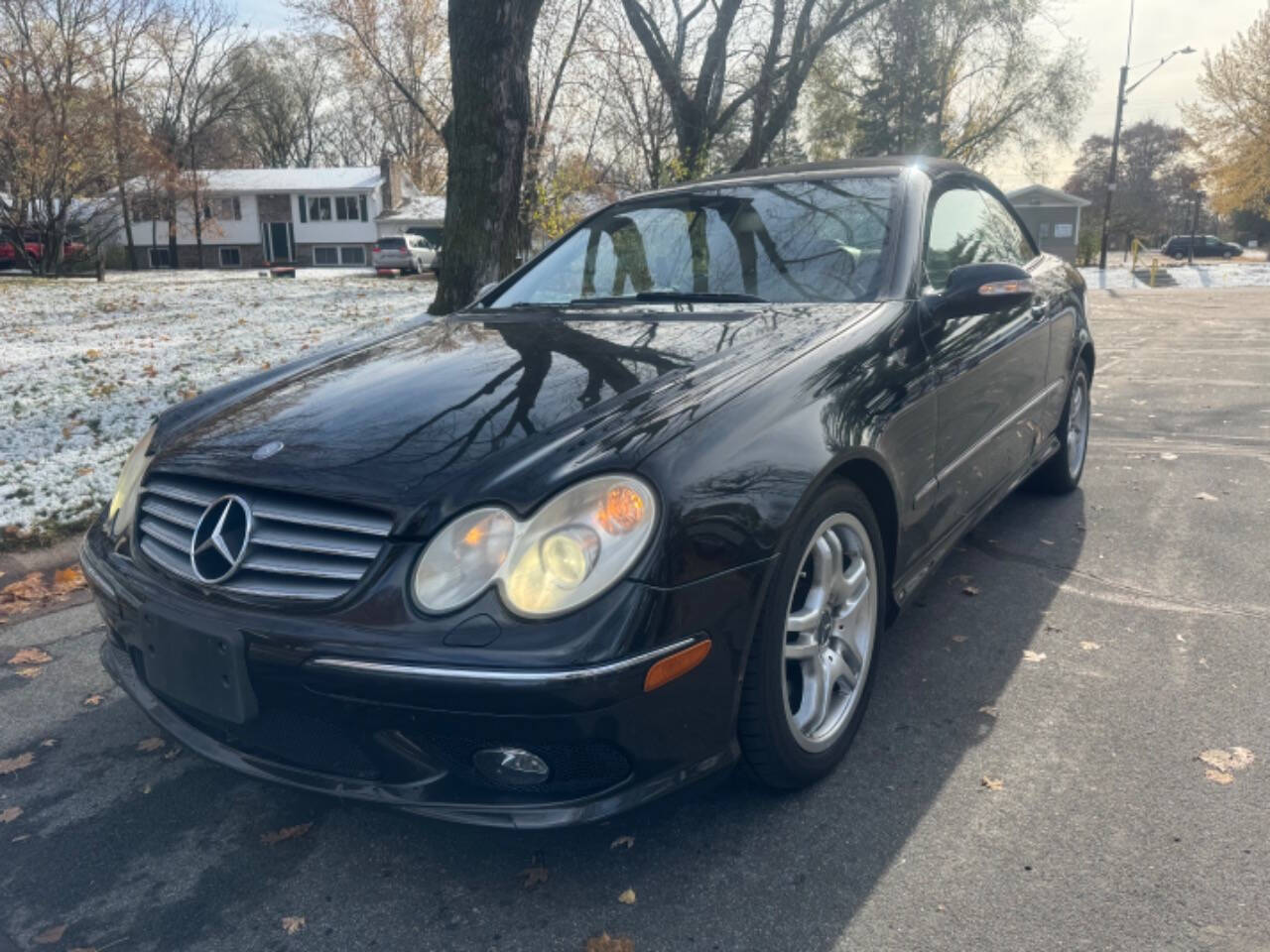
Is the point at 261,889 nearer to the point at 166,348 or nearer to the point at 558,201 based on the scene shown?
the point at 166,348

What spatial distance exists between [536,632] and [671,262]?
203 centimetres

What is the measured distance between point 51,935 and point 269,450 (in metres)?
1.13

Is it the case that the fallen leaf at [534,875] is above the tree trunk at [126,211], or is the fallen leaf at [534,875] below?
below

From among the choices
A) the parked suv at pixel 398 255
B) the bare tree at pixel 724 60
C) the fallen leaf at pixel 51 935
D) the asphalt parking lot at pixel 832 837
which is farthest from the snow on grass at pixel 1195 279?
the fallen leaf at pixel 51 935

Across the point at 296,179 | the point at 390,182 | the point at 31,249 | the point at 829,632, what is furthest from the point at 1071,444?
the point at 296,179

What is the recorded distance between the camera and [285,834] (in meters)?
2.46

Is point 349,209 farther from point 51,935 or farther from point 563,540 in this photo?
point 563,540

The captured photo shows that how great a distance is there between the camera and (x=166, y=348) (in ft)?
31.4

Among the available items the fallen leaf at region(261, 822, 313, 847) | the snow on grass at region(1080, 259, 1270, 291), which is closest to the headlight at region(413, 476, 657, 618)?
the fallen leaf at region(261, 822, 313, 847)

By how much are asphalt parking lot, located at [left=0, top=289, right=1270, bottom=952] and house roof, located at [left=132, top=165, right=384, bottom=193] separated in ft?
180

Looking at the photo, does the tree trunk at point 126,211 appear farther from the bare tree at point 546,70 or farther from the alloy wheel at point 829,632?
the alloy wheel at point 829,632

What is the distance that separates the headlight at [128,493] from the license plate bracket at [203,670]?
19.0 inches

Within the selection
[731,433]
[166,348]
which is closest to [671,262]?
[731,433]

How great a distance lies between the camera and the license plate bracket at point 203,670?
2.09 m
